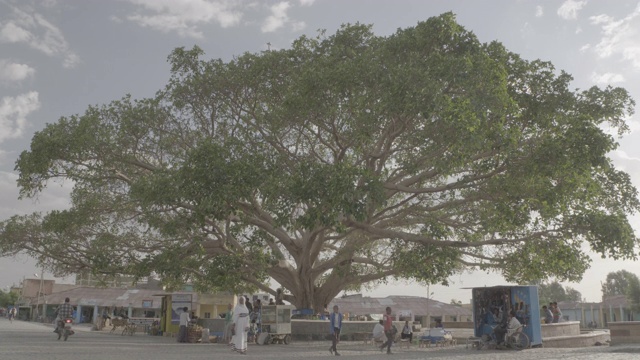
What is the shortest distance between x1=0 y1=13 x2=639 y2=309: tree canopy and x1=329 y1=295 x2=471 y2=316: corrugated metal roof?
22.1 meters

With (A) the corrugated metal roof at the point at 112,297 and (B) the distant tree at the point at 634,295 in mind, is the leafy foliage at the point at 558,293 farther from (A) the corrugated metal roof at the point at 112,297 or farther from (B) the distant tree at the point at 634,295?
(A) the corrugated metal roof at the point at 112,297

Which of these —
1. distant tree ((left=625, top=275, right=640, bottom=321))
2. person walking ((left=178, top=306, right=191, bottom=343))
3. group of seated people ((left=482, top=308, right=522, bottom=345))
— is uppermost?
distant tree ((left=625, top=275, right=640, bottom=321))

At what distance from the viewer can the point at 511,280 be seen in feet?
74.6

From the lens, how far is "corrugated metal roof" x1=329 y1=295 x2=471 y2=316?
153 ft

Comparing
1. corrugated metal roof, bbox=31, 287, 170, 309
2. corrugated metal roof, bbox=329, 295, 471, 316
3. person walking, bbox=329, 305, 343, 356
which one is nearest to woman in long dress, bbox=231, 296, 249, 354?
person walking, bbox=329, 305, 343, 356

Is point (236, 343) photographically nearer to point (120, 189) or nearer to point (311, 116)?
point (311, 116)

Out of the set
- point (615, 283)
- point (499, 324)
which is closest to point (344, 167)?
point (499, 324)

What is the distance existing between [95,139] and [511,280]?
17042 millimetres

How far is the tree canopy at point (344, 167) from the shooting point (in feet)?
53.7

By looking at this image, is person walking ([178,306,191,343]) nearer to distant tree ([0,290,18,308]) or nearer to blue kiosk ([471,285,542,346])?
blue kiosk ([471,285,542,346])

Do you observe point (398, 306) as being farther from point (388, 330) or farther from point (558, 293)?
point (558, 293)

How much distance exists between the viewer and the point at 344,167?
16.7 m

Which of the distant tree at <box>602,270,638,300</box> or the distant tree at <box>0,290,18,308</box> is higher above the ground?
the distant tree at <box>602,270,638,300</box>

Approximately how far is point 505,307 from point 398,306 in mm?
31234
